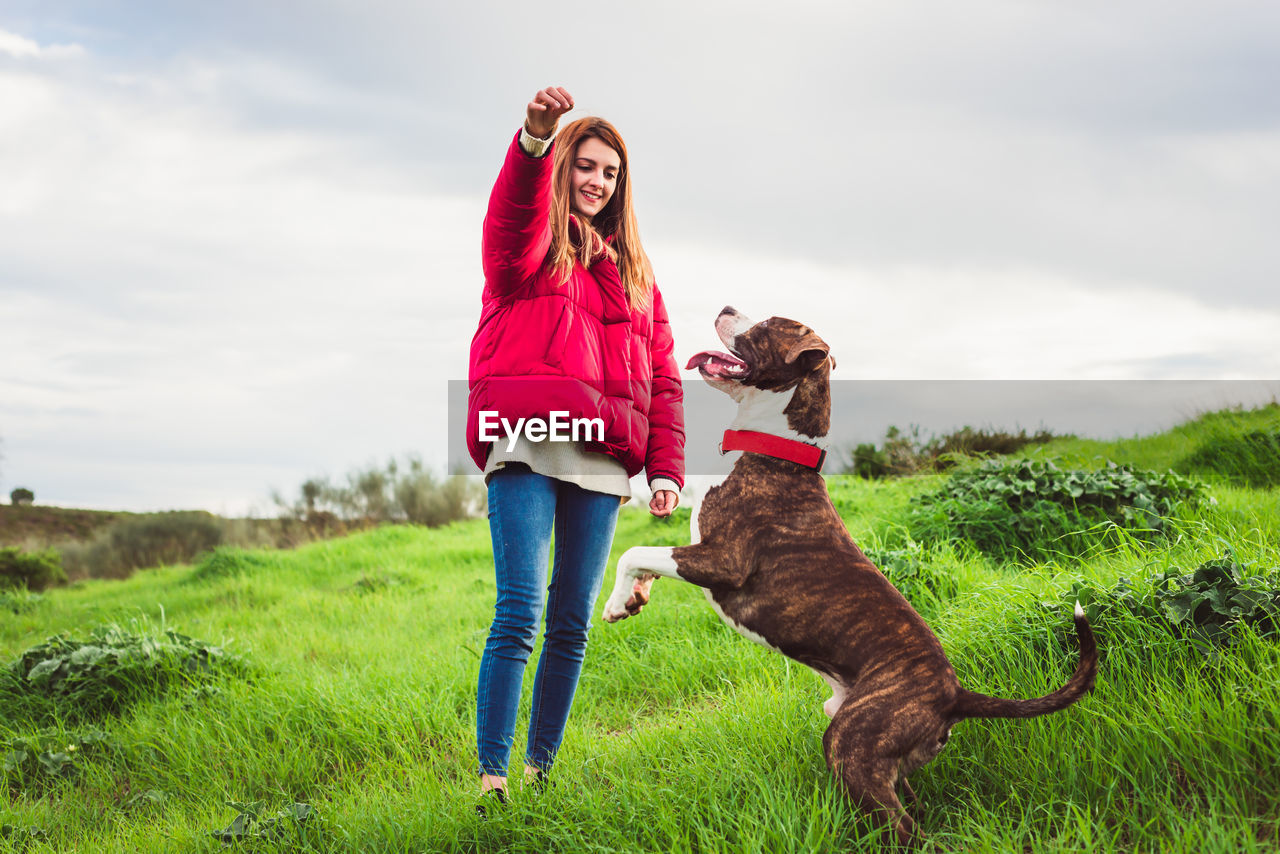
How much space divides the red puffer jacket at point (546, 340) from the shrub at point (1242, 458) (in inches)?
264

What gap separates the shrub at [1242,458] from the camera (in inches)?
294

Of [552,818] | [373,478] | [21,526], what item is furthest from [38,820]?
[21,526]

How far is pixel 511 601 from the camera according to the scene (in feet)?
9.39

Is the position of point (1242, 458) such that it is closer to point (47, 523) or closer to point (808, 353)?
point (808, 353)

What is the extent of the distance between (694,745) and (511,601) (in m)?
0.96

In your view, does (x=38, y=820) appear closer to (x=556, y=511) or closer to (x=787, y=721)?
(x=556, y=511)

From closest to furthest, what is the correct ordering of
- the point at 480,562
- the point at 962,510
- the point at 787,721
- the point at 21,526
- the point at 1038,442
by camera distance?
the point at 787,721 → the point at 962,510 → the point at 480,562 → the point at 1038,442 → the point at 21,526


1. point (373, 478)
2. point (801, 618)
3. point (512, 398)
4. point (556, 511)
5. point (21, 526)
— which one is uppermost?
point (512, 398)

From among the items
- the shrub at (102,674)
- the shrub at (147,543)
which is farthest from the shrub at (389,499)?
the shrub at (102,674)

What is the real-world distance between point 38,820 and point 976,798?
402 cm

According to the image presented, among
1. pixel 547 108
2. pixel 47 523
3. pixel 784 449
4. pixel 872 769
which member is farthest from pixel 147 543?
pixel 872 769

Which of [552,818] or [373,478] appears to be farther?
[373,478]

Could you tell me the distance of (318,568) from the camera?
29.8ft

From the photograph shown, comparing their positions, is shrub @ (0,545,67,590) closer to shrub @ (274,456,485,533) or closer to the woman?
shrub @ (274,456,485,533)
